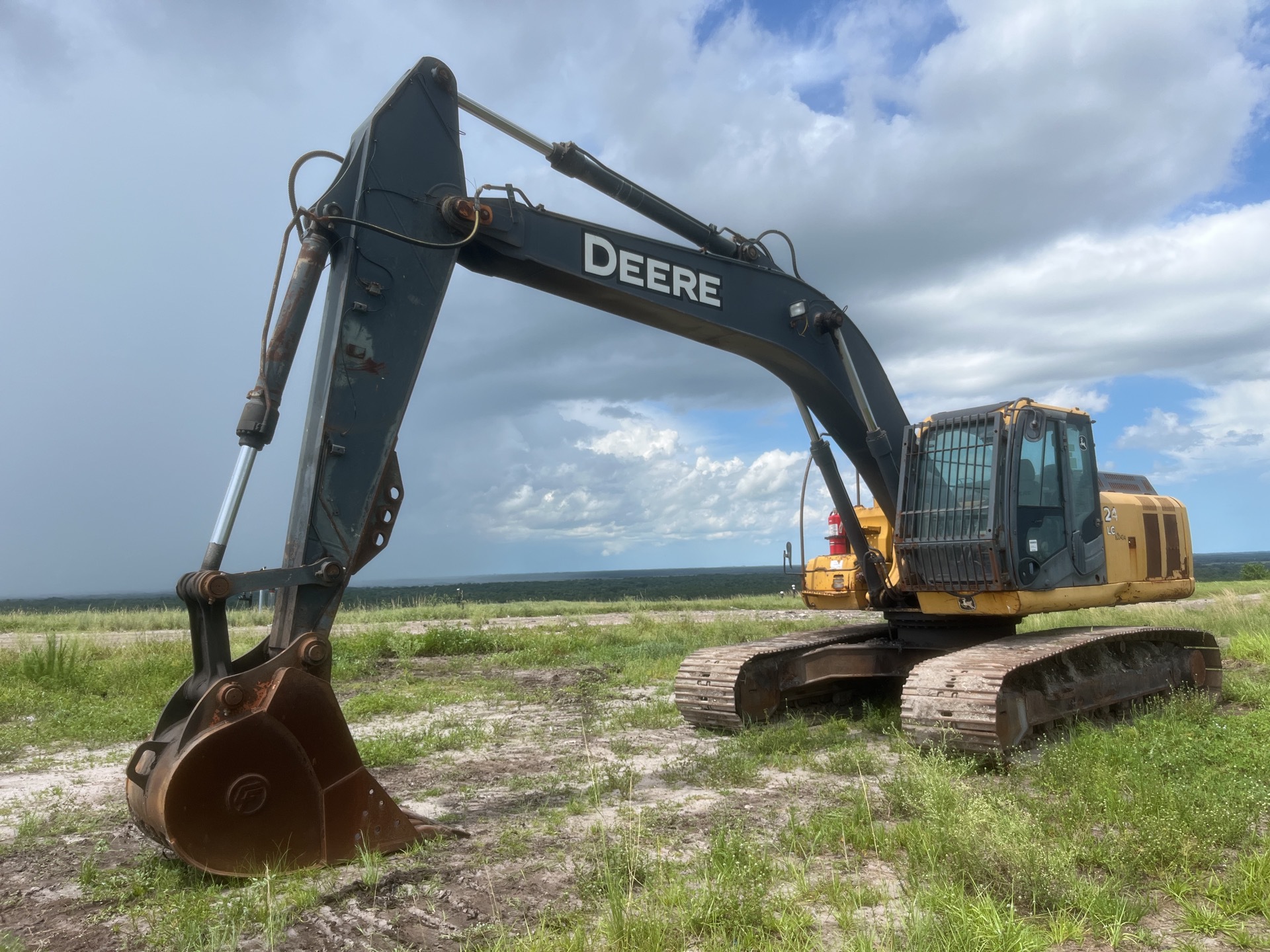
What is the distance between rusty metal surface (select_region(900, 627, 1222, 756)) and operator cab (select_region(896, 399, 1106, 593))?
1.88 ft

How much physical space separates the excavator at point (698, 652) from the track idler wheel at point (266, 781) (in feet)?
0.03

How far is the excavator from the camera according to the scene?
14.7 ft

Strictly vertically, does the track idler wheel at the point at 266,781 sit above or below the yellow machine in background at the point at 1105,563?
below

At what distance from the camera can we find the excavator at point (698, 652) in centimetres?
449

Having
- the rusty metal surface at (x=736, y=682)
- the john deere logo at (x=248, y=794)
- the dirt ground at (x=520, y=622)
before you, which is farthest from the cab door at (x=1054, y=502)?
the dirt ground at (x=520, y=622)

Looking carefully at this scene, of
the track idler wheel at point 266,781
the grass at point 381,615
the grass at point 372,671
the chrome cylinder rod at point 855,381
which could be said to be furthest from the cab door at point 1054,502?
the grass at point 381,615

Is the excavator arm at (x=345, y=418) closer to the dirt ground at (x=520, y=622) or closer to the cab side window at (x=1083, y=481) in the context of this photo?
the cab side window at (x=1083, y=481)

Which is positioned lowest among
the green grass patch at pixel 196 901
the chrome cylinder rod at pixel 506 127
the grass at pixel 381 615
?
the green grass patch at pixel 196 901

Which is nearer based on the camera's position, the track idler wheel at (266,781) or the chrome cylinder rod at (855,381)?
the track idler wheel at (266,781)

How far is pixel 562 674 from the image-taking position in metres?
12.4

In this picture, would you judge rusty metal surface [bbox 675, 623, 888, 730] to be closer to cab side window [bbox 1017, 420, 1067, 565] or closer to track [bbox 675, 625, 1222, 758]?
track [bbox 675, 625, 1222, 758]

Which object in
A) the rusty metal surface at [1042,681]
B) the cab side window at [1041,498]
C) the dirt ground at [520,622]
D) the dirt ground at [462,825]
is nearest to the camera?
the dirt ground at [462,825]

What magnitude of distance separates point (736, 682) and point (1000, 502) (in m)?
2.67

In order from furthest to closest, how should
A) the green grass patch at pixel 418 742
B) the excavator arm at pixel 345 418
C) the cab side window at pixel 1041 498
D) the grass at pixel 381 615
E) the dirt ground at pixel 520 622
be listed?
the grass at pixel 381 615
the dirt ground at pixel 520 622
the cab side window at pixel 1041 498
the green grass patch at pixel 418 742
the excavator arm at pixel 345 418
